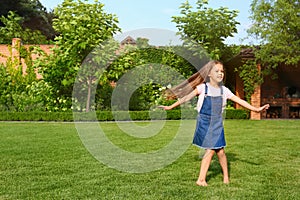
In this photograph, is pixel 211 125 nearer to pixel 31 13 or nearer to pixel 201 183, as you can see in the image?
pixel 201 183

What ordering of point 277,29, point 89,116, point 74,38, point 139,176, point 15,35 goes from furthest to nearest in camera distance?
1. point 15,35
2. point 74,38
3. point 277,29
4. point 89,116
5. point 139,176

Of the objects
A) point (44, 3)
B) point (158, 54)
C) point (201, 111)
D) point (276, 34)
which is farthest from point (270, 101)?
point (44, 3)

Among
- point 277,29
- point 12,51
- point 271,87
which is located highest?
point 277,29

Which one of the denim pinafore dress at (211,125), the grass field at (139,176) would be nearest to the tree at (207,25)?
the grass field at (139,176)

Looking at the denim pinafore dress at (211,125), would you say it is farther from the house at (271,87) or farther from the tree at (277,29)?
the house at (271,87)

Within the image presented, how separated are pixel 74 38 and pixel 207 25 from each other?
5.28 metres

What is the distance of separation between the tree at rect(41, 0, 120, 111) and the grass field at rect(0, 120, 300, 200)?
26.5ft

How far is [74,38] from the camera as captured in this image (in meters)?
15.4

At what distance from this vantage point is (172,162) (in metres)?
5.77

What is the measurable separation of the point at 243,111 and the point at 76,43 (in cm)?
672

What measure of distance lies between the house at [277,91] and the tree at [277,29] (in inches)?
37.1

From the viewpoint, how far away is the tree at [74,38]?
15242mm

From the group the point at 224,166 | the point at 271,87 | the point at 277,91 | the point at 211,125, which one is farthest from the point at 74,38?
the point at 224,166

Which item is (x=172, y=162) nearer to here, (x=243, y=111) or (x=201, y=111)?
(x=201, y=111)
